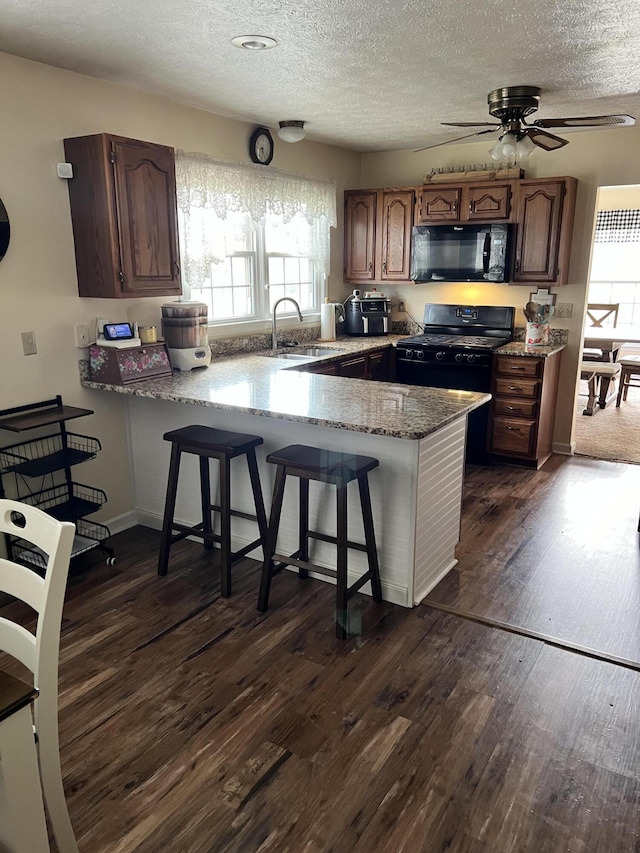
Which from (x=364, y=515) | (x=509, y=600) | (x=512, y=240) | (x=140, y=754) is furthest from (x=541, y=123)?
(x=140, y=754)

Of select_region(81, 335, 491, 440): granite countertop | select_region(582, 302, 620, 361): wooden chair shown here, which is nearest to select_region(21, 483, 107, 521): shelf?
select_region(81, 335, 491, 440): granite countertop

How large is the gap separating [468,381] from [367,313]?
1.15m

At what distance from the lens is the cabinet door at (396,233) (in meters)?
5.21

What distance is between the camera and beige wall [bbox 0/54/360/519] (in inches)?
115

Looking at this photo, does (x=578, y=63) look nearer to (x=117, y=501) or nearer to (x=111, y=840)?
(x=117, y=501)

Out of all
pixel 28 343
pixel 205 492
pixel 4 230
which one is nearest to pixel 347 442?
pixel 205 492

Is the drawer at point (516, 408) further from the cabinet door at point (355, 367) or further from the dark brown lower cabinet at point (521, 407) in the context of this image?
the cabinet door at point (355, 367)

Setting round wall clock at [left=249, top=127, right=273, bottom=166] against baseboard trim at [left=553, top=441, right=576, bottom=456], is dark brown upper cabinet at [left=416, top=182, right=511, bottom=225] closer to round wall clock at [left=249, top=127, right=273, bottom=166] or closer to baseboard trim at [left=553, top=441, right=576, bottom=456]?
round wall clock at [left=249, top=127, right=273, bottom=166]

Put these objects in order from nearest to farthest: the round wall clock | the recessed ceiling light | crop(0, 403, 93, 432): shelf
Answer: the recessed ceiling light < crop(0, 403, 93, 432): shelf < the round wall clock

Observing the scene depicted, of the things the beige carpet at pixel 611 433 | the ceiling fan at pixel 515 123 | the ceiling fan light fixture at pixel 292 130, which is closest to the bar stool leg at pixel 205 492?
the ceiling fan at pixel 515 123

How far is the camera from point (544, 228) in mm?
4668

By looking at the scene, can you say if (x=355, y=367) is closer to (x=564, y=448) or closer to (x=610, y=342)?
(x=564, y=448)

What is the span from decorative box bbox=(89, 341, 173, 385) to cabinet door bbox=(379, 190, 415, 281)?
102 inches

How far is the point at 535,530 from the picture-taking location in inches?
146
